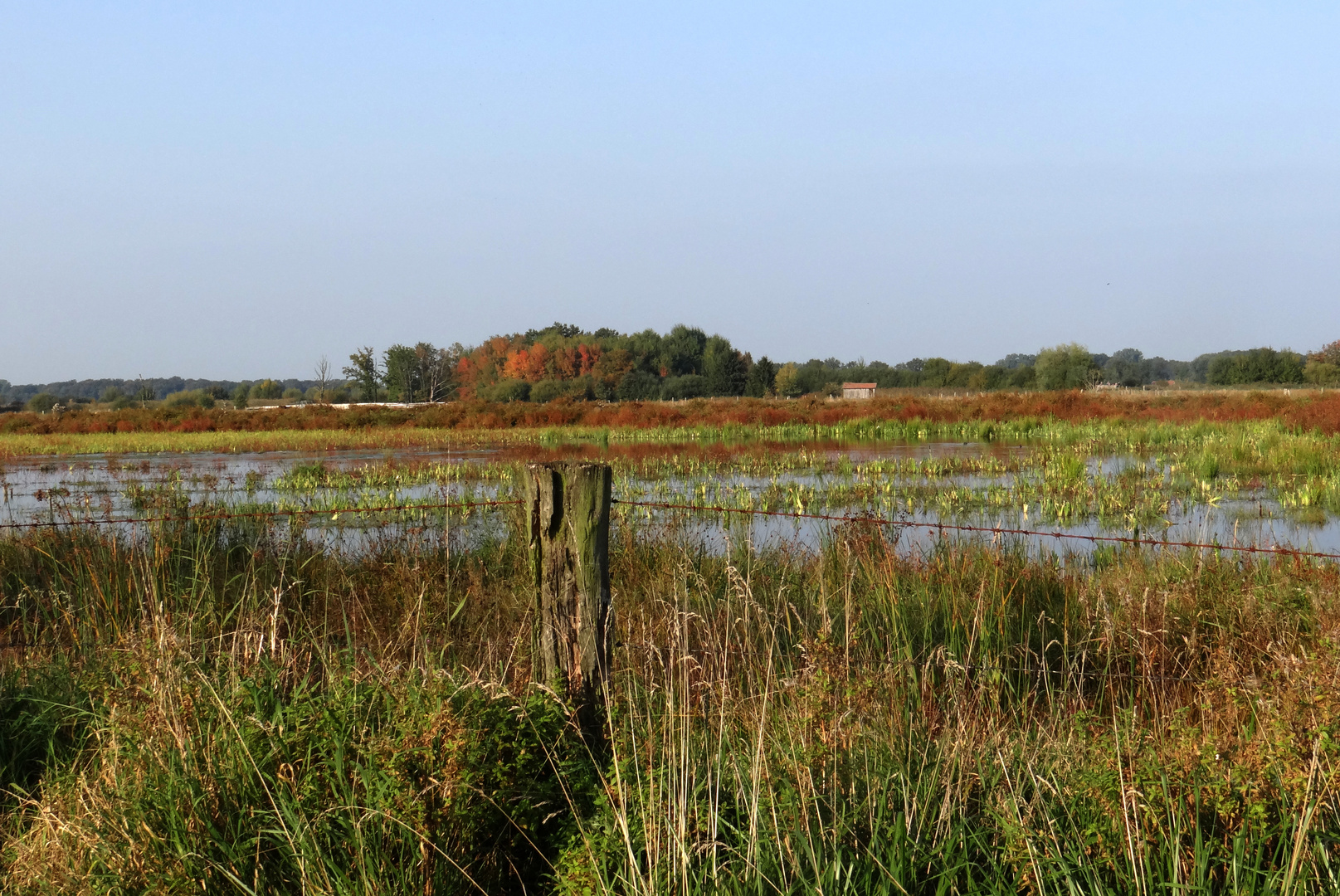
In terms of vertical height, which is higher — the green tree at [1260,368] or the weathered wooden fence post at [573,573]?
the green tree at [1260,368]

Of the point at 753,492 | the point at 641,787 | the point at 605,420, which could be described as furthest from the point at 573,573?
the point at 605,420

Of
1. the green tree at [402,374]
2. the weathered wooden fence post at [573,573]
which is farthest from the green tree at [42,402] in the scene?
the weathered wooden fence post at [573,573]

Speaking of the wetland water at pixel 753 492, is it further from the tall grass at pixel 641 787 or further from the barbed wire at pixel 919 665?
the tall grass at pixel 641 787

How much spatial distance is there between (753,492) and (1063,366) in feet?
264

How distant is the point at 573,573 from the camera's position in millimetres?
3406

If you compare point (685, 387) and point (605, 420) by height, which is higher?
point (685, 387)

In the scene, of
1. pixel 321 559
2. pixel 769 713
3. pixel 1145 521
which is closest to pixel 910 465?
pixel 1145 521

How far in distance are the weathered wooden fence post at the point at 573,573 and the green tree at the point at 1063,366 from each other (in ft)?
276

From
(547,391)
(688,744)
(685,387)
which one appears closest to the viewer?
(688,744)

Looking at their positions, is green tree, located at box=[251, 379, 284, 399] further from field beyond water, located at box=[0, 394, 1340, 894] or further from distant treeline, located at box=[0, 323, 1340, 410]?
field beyond water, located at box=[0, 394, 1340, 894]

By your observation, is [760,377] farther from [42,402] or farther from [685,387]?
[42,402]

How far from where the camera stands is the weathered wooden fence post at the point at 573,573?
3.34 meters

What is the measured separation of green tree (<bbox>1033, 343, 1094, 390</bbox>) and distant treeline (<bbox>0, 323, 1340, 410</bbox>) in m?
0.11

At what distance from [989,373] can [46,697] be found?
307ft
